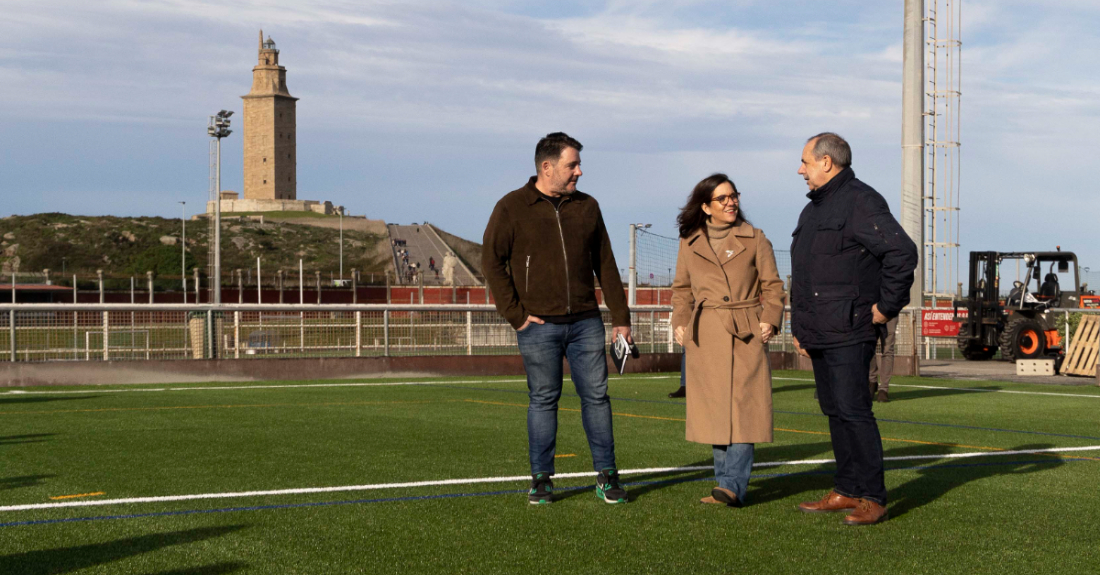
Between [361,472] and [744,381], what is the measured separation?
2526mm

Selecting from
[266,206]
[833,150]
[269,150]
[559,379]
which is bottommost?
[559,379]

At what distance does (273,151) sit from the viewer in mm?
157875

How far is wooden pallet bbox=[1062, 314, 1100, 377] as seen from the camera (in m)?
18.6

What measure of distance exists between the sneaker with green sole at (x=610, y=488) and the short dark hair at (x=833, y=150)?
6.08 feet

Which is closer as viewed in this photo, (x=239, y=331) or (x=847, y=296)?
(x=847, y=296)

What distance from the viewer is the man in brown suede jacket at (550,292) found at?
5.88 meters

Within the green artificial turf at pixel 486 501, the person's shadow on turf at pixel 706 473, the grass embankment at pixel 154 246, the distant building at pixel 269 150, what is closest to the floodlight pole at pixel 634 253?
the green artificial turf at pixel 486 501

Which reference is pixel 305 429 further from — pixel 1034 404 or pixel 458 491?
pixel 1034 404

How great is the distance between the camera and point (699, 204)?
5879 millimetres

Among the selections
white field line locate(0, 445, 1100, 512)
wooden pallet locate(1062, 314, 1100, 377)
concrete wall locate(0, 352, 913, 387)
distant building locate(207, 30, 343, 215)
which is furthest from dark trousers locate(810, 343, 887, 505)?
distant building locate(207, 30, 343, 215)

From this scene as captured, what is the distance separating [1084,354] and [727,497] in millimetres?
15156

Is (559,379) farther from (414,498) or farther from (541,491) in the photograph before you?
(414,498)

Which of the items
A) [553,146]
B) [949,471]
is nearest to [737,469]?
[553,146]

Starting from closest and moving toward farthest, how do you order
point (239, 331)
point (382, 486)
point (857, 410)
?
point (857, 410) → point (382, 486) → point (239, 331)
